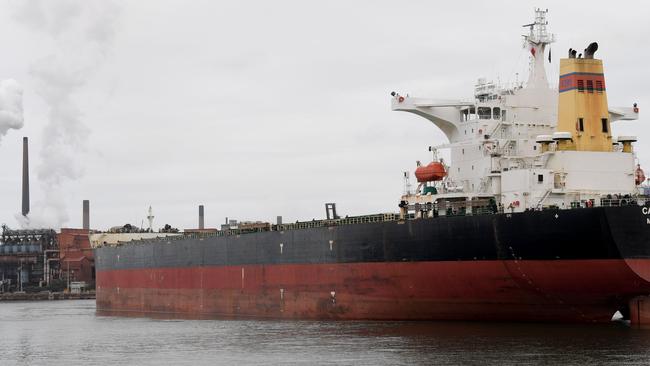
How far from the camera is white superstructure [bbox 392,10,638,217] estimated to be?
101 ft

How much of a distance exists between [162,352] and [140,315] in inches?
775

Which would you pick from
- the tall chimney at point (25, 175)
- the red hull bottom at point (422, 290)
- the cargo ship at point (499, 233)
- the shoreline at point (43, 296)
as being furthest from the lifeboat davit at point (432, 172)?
the tall chimney at point (25, 175)

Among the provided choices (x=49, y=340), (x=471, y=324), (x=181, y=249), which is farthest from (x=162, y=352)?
(x=181, y=249)

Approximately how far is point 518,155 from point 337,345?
32.3ft

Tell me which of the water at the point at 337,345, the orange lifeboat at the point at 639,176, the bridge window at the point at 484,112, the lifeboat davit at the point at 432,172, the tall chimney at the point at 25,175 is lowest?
the water at the point at 337,345

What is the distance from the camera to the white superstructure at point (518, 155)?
30828 mm

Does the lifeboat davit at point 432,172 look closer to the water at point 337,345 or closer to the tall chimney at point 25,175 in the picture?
the water at point 337,345

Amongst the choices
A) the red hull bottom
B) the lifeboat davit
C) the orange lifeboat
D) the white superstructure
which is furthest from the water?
the orange lifeboat

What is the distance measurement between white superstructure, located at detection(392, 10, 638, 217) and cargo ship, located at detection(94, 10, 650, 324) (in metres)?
0.04

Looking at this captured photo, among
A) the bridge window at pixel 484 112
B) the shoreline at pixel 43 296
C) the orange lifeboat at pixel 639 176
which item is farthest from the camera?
the shoreline at pixel 43 296

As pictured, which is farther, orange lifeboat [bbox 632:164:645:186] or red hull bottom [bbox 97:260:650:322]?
orange lifeboat [bbox 632:164:645:186]

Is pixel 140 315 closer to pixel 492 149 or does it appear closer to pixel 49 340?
pixel 49 340

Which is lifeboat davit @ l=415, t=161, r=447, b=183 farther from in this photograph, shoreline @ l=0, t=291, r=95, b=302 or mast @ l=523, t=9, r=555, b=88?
shoreline @ l=0, t=291, r=95, b=302

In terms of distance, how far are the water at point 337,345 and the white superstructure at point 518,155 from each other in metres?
4.11
